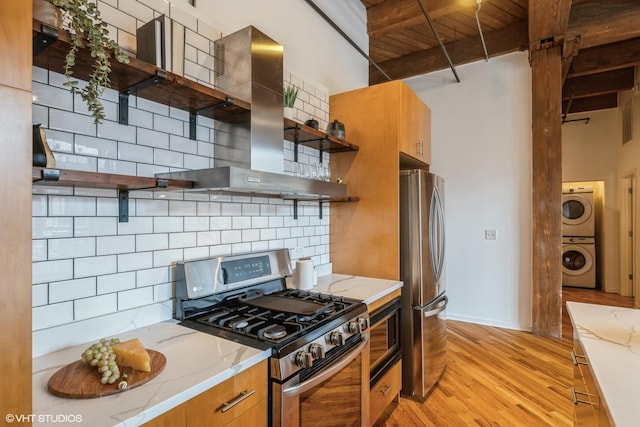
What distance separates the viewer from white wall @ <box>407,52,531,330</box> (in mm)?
3732

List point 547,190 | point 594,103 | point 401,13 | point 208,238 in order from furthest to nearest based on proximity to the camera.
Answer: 1. point 594,103
2. point 547,190
3. point 401,13
4. point 208,238

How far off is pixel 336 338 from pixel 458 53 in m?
3.85

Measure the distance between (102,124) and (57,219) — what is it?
42cm

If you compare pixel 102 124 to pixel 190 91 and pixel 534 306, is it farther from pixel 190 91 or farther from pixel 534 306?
pixel 534 306

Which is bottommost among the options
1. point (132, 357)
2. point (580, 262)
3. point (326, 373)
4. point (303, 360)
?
point (580, 262)

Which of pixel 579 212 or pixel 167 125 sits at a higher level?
pixel 167 125

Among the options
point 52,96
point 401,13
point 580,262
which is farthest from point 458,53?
point 580,262

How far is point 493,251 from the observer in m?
3.88

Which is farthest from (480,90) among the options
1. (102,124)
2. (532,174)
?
(102,124)

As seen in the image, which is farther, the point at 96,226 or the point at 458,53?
the point at 458,53

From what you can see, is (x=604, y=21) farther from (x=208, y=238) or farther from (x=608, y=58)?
(x=208, y=238)

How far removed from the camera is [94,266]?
1.31m

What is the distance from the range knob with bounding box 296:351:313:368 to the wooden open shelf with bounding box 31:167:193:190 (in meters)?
0.81

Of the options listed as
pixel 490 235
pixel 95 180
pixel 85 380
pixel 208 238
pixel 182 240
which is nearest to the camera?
pixel 85 380
